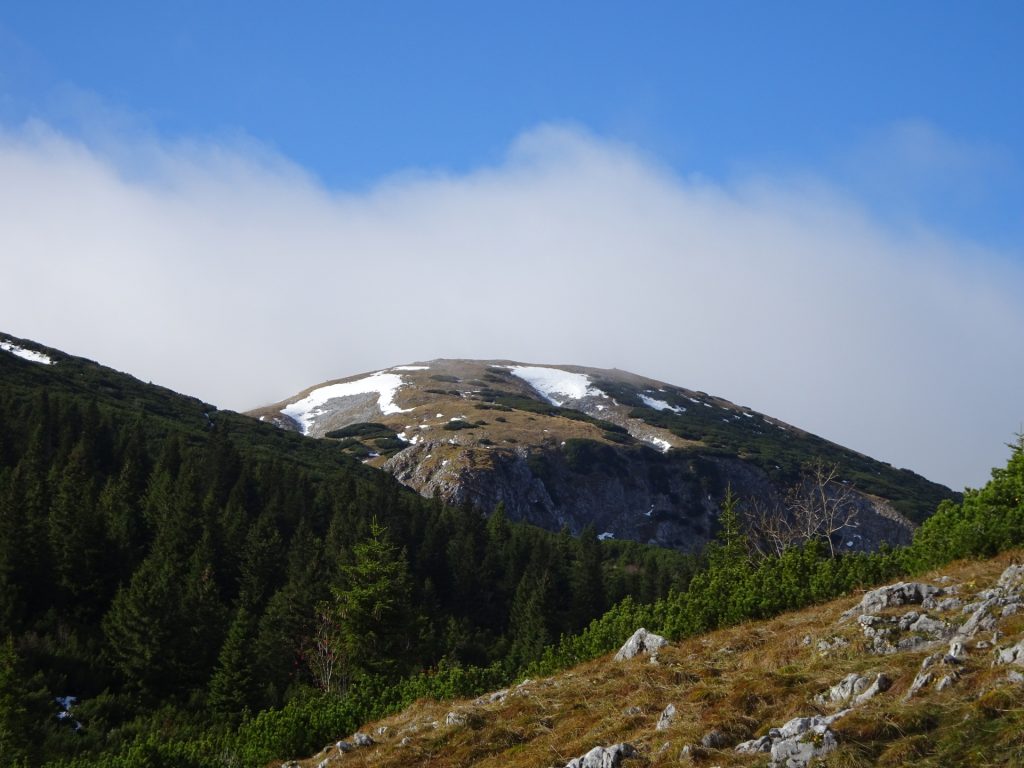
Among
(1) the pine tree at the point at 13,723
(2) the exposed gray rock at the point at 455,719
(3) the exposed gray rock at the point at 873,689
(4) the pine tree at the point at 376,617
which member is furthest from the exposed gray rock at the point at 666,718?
(4) the pine tree at the point at 376,617

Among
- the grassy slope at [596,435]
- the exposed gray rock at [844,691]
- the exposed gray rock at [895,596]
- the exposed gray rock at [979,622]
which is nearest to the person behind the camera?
the exposed gray rock at [844,691]

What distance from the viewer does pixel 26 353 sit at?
12681cm

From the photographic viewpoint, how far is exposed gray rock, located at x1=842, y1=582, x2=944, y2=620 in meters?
13.5

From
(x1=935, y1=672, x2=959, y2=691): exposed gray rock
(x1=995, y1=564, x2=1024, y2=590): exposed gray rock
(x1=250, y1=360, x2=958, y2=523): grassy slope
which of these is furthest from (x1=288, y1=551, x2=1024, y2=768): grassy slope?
(x1=250, y1=360, x2=958, y2=523): grassy slope

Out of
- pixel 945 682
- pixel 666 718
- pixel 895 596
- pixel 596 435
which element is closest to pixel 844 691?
pixel 945 682

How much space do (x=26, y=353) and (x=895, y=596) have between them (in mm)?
140063

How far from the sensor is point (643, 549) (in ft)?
338

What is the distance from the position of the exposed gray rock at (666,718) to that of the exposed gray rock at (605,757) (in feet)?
2.15

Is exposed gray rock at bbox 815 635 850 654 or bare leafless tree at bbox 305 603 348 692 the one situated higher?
exposed gray rock at bbox 815 635 850 654

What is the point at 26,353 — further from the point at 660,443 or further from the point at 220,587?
the point at 660,443

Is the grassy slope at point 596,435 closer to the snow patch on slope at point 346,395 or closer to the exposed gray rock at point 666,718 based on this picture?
the snow patch on slope at point 346,395

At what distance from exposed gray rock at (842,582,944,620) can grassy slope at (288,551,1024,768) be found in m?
0.44

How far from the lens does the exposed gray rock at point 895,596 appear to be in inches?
532

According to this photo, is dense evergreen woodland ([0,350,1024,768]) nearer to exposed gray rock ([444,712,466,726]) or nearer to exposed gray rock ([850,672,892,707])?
exposed gray rock ([444,712,466,726])
